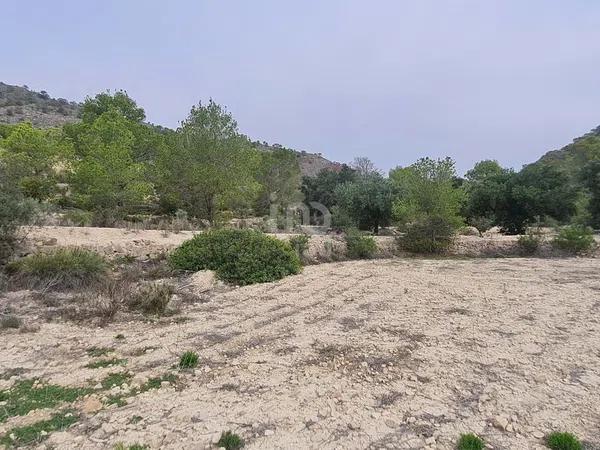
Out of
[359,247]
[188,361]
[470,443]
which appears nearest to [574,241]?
[359,247]

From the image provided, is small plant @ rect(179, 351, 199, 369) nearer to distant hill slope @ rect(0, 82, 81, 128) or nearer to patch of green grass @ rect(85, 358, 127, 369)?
patch of green grass @ rect(85, 358, 127, 369)

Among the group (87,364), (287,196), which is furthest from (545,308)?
(287,196)

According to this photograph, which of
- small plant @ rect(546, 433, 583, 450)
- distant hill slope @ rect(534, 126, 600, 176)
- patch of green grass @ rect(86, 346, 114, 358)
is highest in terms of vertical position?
distant hill slope @ rect(534, 126, 600, 176)

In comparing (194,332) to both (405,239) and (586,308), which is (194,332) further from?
(405,239)

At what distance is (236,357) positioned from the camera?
4.61 meters

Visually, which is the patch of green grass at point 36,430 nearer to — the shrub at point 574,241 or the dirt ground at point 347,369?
the dirt ground at point 347,369

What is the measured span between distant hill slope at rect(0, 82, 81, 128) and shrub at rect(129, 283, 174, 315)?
38.6 meters

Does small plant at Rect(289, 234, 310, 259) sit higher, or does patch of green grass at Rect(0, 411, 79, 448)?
small plant at Rect(289, 234, 310, 259)

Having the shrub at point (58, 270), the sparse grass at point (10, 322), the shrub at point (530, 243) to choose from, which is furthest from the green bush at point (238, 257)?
the shrub at point (530, 243)

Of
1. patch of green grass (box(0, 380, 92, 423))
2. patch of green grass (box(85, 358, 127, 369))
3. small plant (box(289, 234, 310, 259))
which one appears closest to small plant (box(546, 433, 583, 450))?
patch of green grass (box(0, 380, 92, 423))

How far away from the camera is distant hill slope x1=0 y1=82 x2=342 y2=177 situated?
39.1 m

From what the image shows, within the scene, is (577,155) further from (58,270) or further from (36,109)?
(36,109)

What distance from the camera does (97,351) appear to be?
15.8 feet

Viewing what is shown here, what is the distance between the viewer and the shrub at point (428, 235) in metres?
13.4
